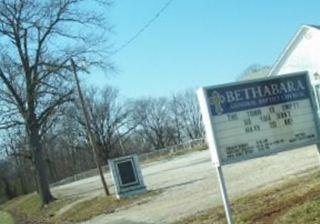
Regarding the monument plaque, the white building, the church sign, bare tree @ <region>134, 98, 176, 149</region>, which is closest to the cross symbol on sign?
the church sign

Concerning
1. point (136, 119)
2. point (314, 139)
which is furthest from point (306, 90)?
point (136, 119)

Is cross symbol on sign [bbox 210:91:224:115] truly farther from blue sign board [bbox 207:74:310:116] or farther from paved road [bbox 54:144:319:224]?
paved road [bbox 54:144:319:224]

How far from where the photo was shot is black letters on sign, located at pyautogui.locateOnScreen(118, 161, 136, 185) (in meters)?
31.0

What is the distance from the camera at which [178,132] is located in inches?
5241

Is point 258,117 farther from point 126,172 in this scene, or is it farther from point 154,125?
point 154,125

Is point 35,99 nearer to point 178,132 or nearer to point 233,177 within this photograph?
point 233,177

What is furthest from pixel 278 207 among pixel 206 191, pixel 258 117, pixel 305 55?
pixel 305 55

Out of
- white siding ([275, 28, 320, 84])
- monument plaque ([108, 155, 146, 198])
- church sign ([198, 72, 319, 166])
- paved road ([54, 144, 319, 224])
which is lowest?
paved road ([54, 144, 319, 224])

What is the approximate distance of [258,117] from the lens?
12031 mm

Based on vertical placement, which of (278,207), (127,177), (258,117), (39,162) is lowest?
(278,207)

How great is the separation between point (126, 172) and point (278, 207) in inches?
723

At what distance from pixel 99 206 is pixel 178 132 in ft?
335

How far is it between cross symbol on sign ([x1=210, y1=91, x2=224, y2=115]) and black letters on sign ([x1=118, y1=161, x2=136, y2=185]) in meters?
19.7

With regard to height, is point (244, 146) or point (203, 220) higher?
point (244, 146)
